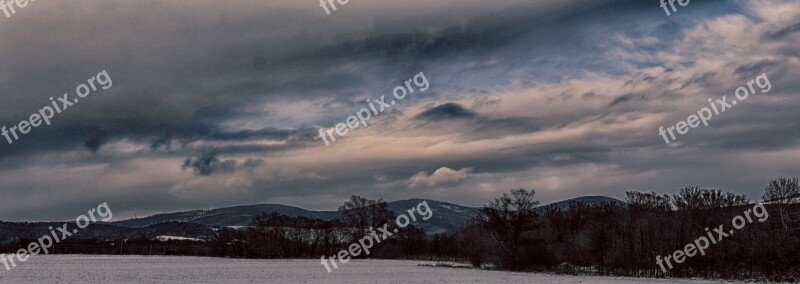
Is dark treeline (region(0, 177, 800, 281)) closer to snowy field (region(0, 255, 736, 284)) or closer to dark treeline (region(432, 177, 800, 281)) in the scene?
dark treeline (region(432, 177, 800, 281))

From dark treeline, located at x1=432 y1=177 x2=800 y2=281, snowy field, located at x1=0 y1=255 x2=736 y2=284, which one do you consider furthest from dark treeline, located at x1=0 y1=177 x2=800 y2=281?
snowy field, located at x1=0 y1=255 x2=736 y2=284

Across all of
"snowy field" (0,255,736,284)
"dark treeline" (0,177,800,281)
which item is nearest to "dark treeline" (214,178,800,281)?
"dark treeline" (0,177,800,281)

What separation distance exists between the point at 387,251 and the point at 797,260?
125048 mm

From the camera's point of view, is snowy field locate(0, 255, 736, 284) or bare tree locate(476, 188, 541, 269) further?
bare tree locate(476, 188, 541, 269)

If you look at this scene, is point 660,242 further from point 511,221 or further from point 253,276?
point 253,276

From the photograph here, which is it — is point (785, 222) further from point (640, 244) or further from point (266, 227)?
point (266, 227)

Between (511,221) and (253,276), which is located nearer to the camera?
(253,276)

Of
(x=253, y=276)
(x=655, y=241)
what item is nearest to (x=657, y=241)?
(x=655, y=241)

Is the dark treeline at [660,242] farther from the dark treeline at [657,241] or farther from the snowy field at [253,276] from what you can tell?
the snowy field at [253,276]

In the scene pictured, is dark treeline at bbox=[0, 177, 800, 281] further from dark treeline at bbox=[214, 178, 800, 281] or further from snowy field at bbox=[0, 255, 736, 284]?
snowy field at bbox=[0, 255, 736, 284]

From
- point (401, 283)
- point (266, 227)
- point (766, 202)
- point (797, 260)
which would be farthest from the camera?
point (266, 227)

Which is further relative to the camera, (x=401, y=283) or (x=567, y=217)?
(x=567, y=217)

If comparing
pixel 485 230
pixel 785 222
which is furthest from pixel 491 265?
pixel 785 222

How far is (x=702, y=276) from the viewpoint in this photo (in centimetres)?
8225
